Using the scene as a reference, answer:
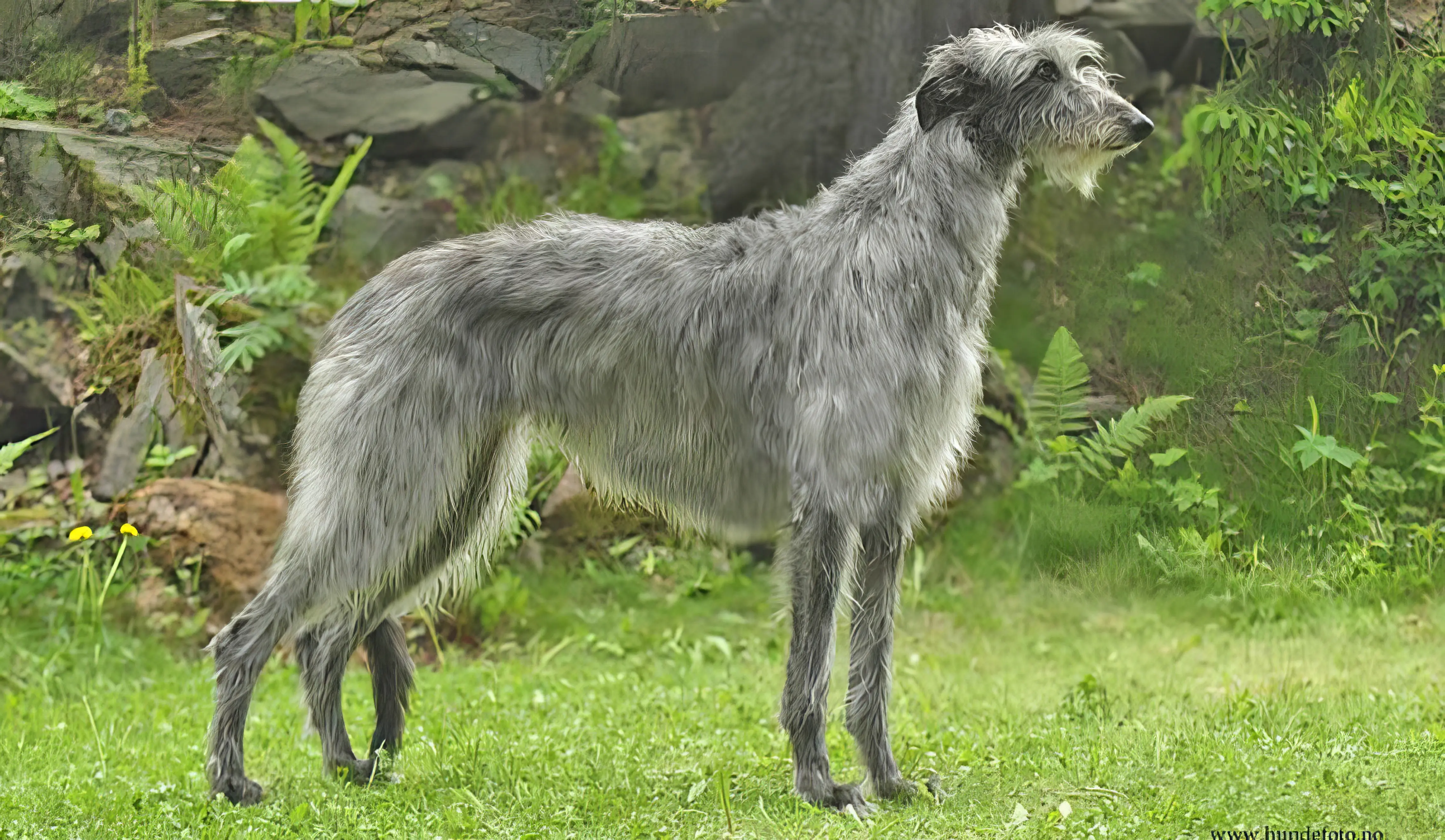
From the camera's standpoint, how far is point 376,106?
727 centimetres

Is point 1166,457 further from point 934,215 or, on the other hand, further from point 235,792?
point 235,792

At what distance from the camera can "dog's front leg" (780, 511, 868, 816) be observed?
537 cm

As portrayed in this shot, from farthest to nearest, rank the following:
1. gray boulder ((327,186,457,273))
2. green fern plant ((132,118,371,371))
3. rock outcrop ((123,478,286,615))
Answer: gray boulder ((327,186,457,273))
rock outcrop ((123,478,286,615))
green fern plant ((132,118,371,371))

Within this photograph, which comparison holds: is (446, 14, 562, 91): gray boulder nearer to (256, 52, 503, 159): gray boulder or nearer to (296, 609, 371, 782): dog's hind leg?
(256, 52, 503, 159): gray boulder

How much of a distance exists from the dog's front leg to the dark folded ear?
1.55 m

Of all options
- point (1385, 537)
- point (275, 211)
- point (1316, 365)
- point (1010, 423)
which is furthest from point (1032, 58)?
point (275, 211)

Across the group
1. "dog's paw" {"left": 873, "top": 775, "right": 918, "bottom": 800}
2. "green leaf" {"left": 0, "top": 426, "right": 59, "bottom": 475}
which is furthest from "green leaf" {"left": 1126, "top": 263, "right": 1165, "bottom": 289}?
"green leaf" {"left": 0, "top": 426, "right": 59, "bottom": 475}

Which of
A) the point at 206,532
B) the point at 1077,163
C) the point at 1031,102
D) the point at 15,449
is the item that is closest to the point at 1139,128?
the point at 1077,163

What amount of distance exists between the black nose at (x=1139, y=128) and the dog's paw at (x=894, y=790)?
2.59 m

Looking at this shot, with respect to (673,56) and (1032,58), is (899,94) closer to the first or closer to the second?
(673,56)

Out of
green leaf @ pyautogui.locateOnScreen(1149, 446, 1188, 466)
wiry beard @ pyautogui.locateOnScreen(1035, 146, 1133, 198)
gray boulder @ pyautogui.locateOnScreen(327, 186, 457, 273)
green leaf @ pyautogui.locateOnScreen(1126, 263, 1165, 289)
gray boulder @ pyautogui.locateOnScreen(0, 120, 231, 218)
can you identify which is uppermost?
wiry beard @ pyautogui.locateOnScreen(1035, 146, 1133, 198)

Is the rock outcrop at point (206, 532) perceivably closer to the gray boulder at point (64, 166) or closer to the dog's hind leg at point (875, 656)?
the gray boulder at point (64, 166)

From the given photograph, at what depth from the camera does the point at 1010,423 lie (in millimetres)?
8266

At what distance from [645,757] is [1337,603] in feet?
9.65
